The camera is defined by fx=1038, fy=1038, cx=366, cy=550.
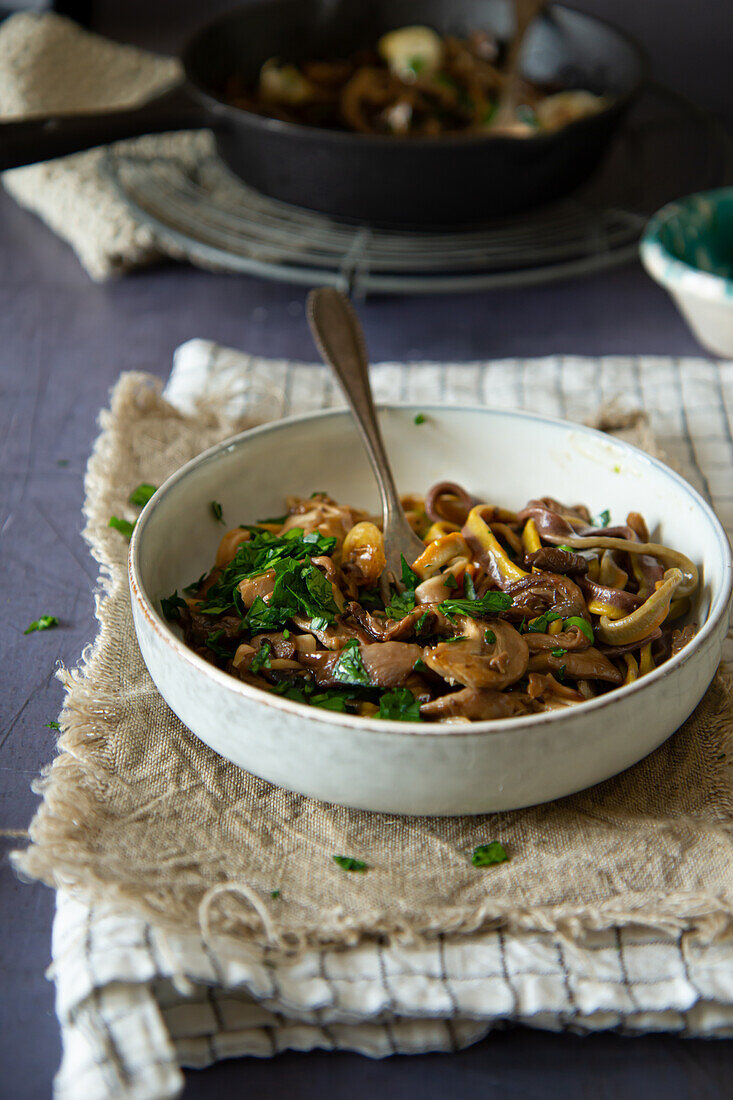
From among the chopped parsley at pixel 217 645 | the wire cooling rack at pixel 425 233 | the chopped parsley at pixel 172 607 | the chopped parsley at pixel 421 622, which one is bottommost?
the wire cooling rack at pixel 425 233

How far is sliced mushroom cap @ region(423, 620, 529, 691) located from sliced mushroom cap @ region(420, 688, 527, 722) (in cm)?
1

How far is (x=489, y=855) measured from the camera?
107cm

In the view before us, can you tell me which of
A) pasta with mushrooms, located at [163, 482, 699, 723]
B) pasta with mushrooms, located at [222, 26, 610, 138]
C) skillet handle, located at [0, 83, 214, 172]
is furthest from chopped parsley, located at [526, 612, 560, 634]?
pasta with mushrooms, located at [222, 26, 610, 138]

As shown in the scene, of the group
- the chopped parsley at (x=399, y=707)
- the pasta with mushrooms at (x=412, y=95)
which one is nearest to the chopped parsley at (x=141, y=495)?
the chopped parsley at (x=399, y=707)

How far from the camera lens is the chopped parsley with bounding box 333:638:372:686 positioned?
1129 millimetres

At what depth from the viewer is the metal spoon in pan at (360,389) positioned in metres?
1.40

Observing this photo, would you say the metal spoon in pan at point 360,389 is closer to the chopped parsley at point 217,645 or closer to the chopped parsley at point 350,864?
the chopped parsley at point 217,645

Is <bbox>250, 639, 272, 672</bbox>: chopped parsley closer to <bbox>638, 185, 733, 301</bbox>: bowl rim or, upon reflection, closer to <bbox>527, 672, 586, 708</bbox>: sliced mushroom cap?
<bbox>527, 672, 586, 708</bbox>: sliced mushroom cap

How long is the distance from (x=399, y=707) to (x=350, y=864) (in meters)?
0.17

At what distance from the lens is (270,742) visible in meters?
1.04

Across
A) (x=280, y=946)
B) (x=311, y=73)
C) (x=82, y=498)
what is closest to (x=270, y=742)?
(x=280, y=946)

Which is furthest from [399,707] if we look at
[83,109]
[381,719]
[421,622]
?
[83,109]

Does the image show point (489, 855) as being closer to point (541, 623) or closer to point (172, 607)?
point (541, 623)

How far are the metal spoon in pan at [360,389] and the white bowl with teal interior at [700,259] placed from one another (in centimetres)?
73
